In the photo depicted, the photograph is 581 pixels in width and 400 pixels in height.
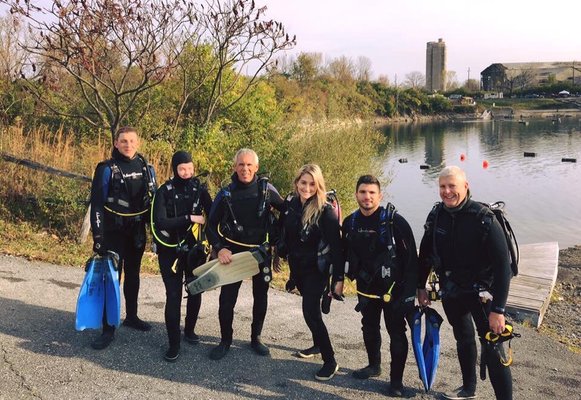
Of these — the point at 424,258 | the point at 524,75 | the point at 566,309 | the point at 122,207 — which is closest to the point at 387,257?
the point at 424,258

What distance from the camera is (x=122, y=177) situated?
14.5 ft

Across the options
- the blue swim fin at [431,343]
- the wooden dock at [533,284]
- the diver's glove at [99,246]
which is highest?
the diver's glove at [99,246]

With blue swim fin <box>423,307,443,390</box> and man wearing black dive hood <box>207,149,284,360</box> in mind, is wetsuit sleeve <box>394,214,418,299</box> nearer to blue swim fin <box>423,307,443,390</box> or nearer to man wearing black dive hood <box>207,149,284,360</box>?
blue swim fin <box>423,307,443,390</box>

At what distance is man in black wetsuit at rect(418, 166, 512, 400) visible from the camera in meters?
3.39

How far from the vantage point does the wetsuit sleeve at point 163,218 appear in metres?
4.18

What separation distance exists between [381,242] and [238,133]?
32.6 feet

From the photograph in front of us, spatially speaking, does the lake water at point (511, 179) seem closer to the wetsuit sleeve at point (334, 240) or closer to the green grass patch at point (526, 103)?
the wetsuit sleeve at point (334, 240)

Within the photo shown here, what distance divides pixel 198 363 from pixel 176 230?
1.15 meters

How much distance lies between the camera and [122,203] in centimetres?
444

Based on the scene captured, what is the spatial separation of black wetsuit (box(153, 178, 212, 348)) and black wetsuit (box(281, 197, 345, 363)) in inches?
33.4

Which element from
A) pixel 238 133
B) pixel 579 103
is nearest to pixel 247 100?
pixel 238 133

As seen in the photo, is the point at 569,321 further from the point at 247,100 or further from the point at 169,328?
the point at 247,100

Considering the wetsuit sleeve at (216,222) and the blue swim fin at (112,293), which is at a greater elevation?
the wetsuit sleeve at (216,222)

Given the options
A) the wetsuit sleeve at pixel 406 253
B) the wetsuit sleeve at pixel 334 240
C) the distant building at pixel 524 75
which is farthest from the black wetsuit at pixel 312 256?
the distant building at pixel 524 75
